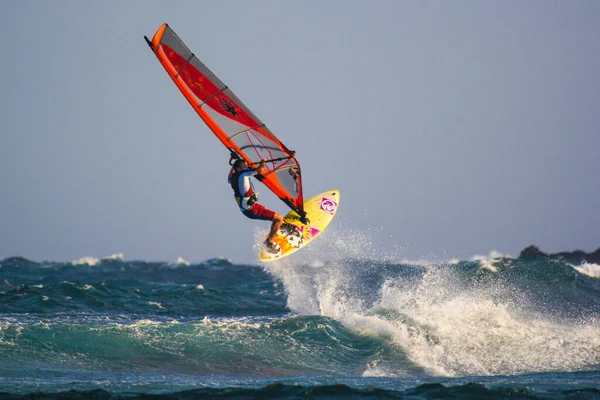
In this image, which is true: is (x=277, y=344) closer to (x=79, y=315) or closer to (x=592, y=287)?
(x=79, y=315)

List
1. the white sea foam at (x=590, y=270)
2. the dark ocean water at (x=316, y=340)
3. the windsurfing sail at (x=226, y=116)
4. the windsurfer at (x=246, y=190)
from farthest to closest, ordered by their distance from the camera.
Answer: the white sea foam at (x=590, y=270) → the windsurfer at (x=246, y=190) → the windsurfing sail at (x=226, y=116) → the dark ocean water at (x=316, y=340)

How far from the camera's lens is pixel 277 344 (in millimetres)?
8992

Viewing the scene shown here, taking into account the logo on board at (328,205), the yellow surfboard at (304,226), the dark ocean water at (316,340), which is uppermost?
the logo on board at (328,205)

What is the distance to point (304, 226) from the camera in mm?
10805

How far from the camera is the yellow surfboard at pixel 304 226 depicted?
10547mm

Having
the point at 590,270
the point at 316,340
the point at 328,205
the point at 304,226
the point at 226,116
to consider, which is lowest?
the point at 316,340

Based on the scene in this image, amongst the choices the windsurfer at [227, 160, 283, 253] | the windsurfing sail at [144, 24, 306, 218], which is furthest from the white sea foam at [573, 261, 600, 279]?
the windsurfer at [227, 160, 283, 253]

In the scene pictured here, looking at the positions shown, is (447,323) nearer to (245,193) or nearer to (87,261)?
(245,193)

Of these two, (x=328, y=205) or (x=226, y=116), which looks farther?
(x=328, y=205)

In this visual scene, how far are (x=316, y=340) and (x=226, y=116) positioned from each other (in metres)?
3.47

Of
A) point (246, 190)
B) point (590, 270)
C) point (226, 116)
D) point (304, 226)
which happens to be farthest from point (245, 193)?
point (590, 270)

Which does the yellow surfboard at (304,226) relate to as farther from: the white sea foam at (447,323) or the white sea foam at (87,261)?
the white sea foam at (87,261)

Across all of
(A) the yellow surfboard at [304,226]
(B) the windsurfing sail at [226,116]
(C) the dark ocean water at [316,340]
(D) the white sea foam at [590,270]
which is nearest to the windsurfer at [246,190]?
(B) the windsurfing sail at [226,116]

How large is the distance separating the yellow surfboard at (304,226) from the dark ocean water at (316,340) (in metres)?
1.02
